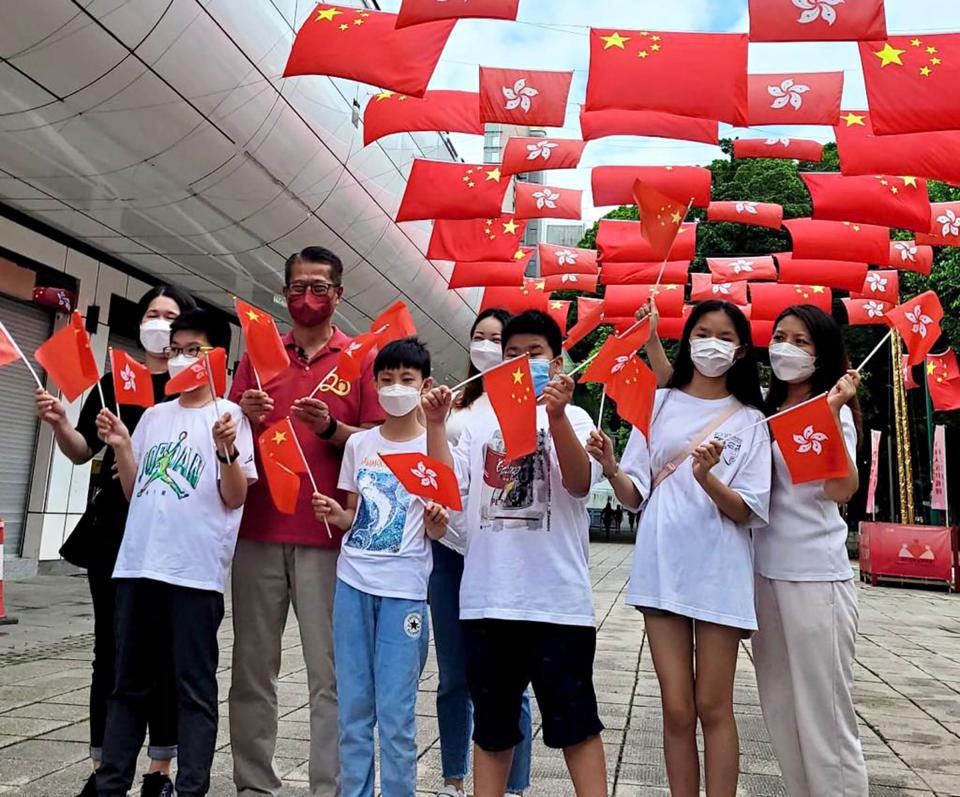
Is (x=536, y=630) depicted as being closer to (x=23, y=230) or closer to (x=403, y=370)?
(x=403, y=370)

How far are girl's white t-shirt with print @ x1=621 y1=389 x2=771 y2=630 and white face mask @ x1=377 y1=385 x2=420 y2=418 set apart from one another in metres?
0.73

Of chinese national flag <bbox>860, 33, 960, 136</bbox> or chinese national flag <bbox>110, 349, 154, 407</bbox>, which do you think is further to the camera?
chinese national flag <bbox>860, 33, 960, 136</bbox>

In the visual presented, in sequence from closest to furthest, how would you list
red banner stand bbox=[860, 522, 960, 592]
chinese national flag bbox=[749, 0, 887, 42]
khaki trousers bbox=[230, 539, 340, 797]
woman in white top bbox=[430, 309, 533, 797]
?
khaki trousers bbox=[230, 539, 340, 797]
woman in white top bbox=[430, 309, 533, 797]
chinese national flag bbox=[749, 0, 887, 42]
red banner stand bbox=[860, 522, 960, 592]

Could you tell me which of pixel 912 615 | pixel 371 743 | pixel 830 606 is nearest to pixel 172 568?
pixel 371 743

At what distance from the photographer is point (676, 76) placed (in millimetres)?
4992

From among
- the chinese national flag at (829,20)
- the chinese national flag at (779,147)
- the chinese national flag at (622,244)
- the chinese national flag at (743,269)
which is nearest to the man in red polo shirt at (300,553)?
the chinese national flag at (829,20)

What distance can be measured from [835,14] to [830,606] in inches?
124

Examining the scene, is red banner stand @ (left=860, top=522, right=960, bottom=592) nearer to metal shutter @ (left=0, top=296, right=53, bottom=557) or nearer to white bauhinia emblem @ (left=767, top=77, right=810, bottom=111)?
white bauhinia emblem @ (left=767, top=77, right=810, bottom=111)

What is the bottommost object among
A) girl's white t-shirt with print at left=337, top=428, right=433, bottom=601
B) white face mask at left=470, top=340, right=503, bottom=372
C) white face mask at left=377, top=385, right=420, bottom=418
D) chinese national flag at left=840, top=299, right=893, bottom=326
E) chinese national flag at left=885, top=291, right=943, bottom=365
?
girl's white t-shirt with print at left=337, top=428, right=433, bottom=601

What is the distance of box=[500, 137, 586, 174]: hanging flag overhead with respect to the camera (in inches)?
261

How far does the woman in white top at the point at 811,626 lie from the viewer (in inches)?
102

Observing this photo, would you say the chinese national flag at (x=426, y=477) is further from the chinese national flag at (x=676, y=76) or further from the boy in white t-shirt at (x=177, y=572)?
the chinese national flag at (x=676, y=76)

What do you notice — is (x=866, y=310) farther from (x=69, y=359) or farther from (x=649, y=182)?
(x=69, y=359)

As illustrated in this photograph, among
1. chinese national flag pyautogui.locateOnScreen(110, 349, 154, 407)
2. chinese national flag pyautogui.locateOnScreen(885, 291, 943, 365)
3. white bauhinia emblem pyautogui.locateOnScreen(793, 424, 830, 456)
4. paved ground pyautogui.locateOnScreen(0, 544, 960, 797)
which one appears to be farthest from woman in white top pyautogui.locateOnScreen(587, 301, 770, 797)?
chinese national flag pyautogui.locateOnScreen(885, 291, 943, 365)
